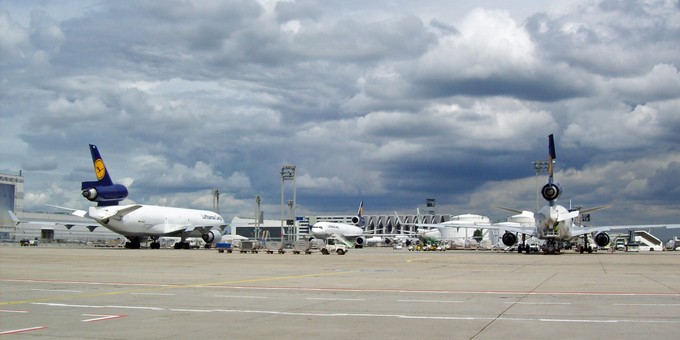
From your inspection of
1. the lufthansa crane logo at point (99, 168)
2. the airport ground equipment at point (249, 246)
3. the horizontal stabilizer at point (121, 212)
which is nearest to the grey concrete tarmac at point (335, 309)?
the airport ground equipment at point (249, 246)

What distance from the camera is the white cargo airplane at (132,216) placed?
91250 millimetres

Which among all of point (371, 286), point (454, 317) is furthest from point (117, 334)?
point (371, 286)

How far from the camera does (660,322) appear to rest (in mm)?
14148

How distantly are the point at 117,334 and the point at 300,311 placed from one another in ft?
16.8

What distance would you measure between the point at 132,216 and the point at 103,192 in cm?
526

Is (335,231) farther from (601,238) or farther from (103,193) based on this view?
(601,238)

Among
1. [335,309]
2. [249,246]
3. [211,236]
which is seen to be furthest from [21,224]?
[335,309]

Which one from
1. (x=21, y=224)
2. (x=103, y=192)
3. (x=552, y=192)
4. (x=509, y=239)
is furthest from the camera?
(x=21, y=224)

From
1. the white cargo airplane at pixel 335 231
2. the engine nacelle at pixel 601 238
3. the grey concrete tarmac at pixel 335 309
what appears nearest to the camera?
the grey concrete tarmac at pixel 335 309

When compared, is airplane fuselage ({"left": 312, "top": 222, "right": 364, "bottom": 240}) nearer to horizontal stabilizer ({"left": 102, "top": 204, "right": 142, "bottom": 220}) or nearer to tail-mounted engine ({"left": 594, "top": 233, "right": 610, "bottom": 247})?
horizontal stabilizer ({"left": 102, "top": 204, "right": 142, "bottom": 220})

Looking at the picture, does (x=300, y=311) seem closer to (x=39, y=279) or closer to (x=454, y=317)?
(x=454, y=317)

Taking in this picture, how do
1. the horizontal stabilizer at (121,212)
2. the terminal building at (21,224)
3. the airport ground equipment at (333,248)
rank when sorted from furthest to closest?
the terminal building at (21,224) < the horizontal stabilizer at (121,212) < the airport ground equipment at (333,248)

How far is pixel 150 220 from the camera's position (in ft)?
314

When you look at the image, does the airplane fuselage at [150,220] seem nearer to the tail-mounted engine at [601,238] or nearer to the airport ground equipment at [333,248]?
the airport ground equipment at [333,248]
